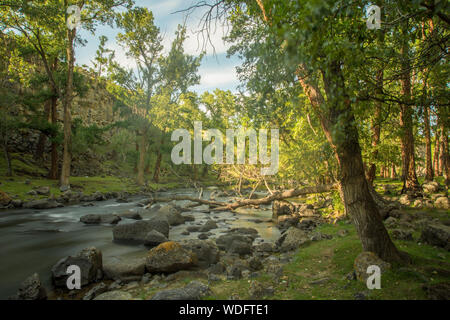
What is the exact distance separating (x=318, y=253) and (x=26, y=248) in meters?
11.8

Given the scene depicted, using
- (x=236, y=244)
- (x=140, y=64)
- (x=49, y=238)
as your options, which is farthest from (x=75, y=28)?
(x=236, y=244)

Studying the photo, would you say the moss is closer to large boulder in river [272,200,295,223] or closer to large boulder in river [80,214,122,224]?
large boulder in river [272,200,295,223]

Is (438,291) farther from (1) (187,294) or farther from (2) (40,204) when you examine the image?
(2) (40,204)

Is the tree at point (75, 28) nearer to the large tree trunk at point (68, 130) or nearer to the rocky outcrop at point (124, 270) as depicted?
the large tree trunk at point (68, 130)

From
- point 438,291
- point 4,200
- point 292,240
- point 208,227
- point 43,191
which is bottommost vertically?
point 208,227

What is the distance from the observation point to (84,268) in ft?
22.2

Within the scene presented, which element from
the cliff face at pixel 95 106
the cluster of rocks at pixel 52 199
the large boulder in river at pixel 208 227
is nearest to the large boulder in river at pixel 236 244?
the large boulder in river at pixel 208 227

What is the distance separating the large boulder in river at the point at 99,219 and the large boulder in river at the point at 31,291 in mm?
9164

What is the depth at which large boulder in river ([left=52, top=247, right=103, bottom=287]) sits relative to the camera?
22.0 ft

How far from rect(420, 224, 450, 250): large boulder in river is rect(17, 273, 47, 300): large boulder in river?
10.7m

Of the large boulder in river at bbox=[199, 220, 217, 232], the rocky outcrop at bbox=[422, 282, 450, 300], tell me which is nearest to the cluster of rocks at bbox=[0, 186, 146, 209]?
the large boulder in river at bbox=[199, 220, 217, 232]

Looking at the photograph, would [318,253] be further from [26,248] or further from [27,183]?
[27,183]

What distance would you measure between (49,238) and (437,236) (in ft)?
50.9

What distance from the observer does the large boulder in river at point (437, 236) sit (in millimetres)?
6793
